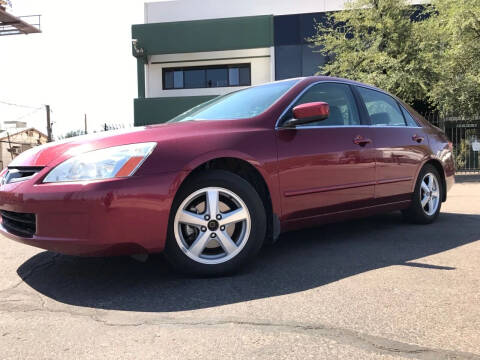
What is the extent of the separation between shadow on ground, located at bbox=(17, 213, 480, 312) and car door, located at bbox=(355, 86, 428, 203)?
50cm

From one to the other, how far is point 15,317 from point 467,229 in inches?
171

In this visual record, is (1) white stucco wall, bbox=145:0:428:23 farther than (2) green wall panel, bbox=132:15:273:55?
Yes

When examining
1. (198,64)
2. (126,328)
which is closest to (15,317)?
(126,328)

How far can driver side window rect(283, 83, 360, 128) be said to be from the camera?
363 centimetres

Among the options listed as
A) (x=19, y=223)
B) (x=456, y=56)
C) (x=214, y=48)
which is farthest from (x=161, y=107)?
(x=19, y=223)

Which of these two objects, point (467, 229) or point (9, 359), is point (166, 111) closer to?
point (467, 229)

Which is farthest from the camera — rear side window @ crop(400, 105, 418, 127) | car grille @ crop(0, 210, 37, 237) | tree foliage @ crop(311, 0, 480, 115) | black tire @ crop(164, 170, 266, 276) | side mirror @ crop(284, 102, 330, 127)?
tree foliage @ crop(311, 0, 480, 115)

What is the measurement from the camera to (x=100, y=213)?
242 cm

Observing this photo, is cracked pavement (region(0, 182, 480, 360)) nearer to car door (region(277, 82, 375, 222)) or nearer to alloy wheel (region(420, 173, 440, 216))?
car door (region(277, 82, 375, 222))

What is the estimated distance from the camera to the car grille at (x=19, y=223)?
258 centimetres

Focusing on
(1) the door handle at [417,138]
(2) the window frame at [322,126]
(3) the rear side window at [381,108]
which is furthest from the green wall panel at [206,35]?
(2) the window frame at [322,126]

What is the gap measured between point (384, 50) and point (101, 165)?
597 inches

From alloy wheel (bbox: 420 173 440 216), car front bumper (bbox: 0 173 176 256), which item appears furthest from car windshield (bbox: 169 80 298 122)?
alloy wheel (bbox: 420 173 440 216)

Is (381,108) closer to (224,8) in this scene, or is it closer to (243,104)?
(243,104)
